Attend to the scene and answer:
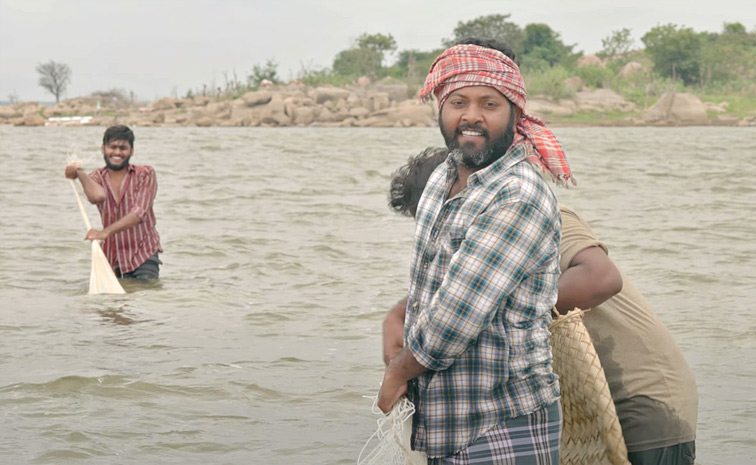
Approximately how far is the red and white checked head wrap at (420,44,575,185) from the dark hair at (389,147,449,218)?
2.19 ft

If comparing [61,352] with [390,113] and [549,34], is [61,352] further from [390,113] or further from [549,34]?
[549,34]

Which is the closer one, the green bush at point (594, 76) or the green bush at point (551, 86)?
the green bush at point (551, 86)

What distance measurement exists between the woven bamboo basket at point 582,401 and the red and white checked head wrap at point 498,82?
18.2 inches

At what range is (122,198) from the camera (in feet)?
22.9

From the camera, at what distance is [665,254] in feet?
34.7

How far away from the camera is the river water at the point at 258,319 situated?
4859mm

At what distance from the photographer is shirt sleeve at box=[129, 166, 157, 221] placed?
6.94m

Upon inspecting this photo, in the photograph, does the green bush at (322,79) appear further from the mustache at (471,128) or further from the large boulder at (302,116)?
the mustache at (471,128)

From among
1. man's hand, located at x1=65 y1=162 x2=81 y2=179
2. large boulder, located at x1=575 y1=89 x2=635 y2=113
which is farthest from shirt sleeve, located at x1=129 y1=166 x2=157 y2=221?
large boulder, located at x1=575 y1=89 x2=635 y2=113

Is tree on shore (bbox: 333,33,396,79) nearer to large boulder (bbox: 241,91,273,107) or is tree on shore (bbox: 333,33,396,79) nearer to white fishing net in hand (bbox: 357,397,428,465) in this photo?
large boulder (bbox: 241,91,273,107)

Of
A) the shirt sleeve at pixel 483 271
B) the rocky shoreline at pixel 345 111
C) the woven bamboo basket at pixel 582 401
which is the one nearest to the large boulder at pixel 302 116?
the rocky shoreline at pixel 345 111

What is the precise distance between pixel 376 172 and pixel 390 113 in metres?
29.3

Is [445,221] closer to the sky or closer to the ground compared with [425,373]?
closer to the sky

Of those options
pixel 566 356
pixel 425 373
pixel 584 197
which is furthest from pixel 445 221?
pixel 584 197
